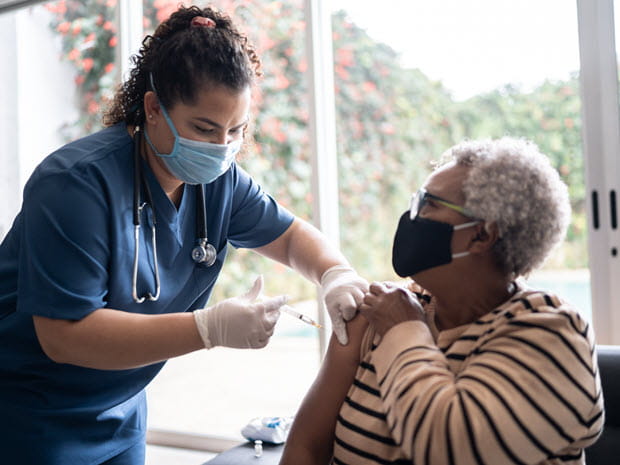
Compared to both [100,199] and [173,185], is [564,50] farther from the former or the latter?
[100,199]

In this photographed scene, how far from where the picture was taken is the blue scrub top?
48.3 inches

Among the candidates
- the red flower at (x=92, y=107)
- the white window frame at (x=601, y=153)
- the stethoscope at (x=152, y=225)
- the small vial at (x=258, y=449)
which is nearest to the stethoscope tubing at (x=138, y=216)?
the stethoscope at (x=152, y=225)

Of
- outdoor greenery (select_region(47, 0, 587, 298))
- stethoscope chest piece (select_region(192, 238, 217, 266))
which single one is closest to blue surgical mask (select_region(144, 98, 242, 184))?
stethoscope chest piece (select_region(192, 238, 217, 266))

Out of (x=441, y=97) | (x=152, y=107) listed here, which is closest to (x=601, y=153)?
(x=441, y=97)

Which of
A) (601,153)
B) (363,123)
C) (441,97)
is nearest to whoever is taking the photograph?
(601,153)

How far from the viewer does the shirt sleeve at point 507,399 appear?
0.99m

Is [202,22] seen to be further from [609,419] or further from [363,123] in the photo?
[363,123]

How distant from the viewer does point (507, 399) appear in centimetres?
99

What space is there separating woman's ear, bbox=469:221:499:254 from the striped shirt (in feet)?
0.37

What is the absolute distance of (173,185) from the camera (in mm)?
1552

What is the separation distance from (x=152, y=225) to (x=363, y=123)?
1.64 meters

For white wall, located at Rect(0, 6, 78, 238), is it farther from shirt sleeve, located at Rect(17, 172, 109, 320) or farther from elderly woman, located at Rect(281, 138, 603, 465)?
elderly woman, located at Rect(281, 138, 603, 465)

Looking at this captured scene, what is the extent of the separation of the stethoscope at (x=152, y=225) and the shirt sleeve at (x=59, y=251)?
0.13 meters

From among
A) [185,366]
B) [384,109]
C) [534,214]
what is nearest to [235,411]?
[185,366]
